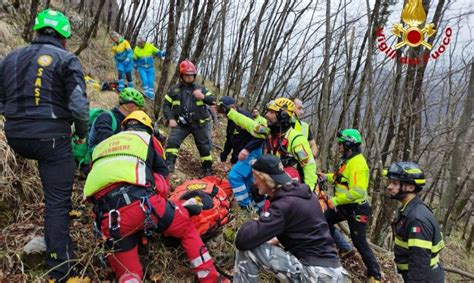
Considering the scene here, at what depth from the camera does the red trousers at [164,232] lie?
3.22m

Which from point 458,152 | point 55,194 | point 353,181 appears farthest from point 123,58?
point 458,152

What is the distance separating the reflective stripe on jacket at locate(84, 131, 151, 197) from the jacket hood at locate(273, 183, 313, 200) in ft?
4.14

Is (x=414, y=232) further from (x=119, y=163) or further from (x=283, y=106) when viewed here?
(x=119, y=163)

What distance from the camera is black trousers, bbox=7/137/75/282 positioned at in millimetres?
3234

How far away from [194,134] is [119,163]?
10.2ft

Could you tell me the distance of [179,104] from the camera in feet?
20.4

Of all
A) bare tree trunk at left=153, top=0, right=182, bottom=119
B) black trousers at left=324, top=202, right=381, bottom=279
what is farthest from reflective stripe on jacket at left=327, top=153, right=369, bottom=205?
bare tree trunk at left=153, top=0, right=182, bottom=119

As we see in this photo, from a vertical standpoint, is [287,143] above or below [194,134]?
above

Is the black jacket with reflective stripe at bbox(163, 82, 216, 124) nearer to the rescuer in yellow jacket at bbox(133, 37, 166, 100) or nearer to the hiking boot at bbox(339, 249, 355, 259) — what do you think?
the hiking boot at bbox(339, 249, 355, 259)

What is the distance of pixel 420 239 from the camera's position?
339 cm

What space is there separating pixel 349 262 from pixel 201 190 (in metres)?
2.89

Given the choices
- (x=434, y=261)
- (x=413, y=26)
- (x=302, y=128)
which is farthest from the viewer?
(x=413, y=26)

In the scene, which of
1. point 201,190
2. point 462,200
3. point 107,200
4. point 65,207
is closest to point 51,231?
point 65,207

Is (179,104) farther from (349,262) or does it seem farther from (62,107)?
(349,262)
